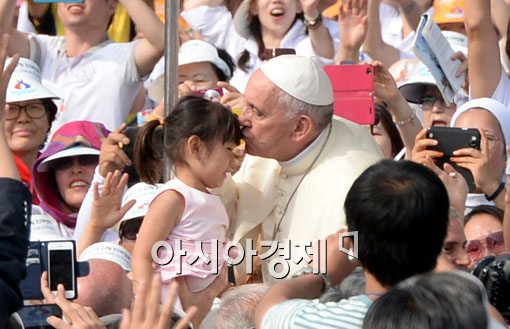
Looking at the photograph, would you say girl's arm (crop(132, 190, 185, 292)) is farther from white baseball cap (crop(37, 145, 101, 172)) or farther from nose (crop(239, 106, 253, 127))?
white baseball cap (crop(37, 145, 101, 172))

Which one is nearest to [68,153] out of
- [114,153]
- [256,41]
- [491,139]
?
[114,153]

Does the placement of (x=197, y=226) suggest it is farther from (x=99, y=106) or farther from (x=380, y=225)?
(x=99, y=106)

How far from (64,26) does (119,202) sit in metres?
2.62

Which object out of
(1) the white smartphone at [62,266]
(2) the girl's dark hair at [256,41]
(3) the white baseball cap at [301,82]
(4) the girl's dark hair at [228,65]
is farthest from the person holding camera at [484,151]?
(2) the girl's dark hair at [256,41]

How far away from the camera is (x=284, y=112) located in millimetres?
5184

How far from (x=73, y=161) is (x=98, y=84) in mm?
959

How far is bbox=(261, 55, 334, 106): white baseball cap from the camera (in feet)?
17.0

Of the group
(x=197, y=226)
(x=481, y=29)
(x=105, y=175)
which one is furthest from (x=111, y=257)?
(x=481, y=29)

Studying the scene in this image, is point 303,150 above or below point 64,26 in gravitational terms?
below

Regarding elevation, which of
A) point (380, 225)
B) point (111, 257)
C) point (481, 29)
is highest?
point (481, 29)

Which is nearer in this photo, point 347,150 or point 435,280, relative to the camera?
point 435,280

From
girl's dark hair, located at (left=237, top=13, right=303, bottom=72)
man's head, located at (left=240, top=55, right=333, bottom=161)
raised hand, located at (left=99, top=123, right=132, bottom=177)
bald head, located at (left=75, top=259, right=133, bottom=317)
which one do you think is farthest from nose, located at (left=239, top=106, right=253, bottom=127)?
girl's dark hair, located at (left=237, top=13, right=303, bottom=72)

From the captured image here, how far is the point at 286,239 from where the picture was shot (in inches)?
206

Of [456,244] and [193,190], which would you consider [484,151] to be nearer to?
[456,244]
